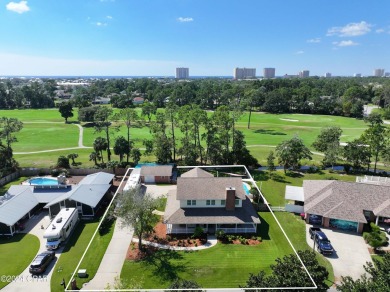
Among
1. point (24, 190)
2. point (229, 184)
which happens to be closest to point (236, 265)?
point (229, 184)

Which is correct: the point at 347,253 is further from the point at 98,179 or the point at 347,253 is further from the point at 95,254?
the point at 98,179

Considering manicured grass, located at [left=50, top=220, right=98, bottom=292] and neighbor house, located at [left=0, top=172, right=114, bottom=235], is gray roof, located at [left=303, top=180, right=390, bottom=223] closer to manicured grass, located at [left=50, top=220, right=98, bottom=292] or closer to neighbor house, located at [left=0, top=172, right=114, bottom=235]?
manicured grass, located at [left=50, top=220, right=98, bottom=292]

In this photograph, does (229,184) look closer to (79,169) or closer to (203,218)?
(203,218)

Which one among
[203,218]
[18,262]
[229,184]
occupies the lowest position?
[18,262]

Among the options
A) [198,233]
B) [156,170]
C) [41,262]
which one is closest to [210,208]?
[198,233]

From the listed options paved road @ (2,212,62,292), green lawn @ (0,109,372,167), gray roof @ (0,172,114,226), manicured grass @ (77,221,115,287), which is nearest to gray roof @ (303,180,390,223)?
green lawn @ (0,109,372,167)
